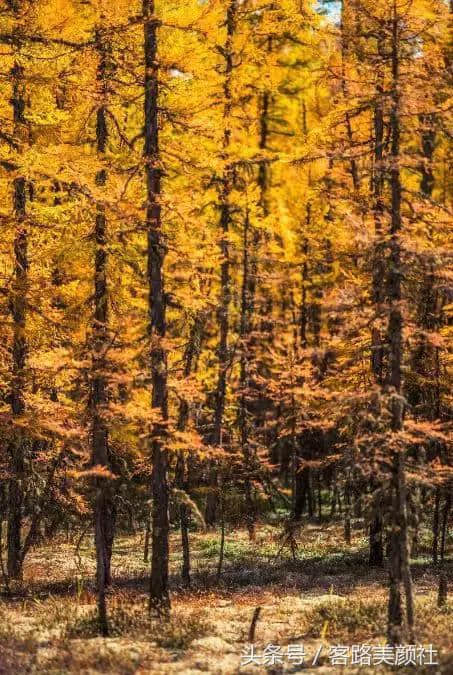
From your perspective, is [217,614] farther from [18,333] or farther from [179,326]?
[18,333]

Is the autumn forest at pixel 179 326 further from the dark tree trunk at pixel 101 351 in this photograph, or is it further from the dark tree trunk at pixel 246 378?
the dark tree trunk at pixel 246 378

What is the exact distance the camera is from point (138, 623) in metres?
14.0

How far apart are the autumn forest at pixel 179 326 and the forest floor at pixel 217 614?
3.1 inches

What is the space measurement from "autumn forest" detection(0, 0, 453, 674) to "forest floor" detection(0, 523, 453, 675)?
0.08m

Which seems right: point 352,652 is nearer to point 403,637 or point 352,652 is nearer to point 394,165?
point 403,637

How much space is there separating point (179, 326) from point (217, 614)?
22.3ft

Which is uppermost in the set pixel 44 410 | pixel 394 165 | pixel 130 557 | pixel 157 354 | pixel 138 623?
pixel 394 165

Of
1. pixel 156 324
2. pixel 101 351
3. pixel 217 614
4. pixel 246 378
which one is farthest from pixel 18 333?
pixel 246 378

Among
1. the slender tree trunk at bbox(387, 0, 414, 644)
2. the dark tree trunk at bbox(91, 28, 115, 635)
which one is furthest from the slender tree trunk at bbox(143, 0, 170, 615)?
the slender tree trunk at bbox(387, 0, 414, 644)

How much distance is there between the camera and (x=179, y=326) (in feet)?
61.6

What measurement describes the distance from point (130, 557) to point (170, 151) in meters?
13.4

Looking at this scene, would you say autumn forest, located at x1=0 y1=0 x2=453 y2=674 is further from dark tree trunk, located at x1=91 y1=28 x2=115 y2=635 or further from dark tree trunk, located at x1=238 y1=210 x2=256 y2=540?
dark tree trunk, located at x1=238 y1=210 x2=256 y2=540

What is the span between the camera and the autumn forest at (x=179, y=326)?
41.4ft

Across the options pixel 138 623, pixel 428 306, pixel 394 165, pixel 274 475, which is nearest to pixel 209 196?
pixel 428 306
